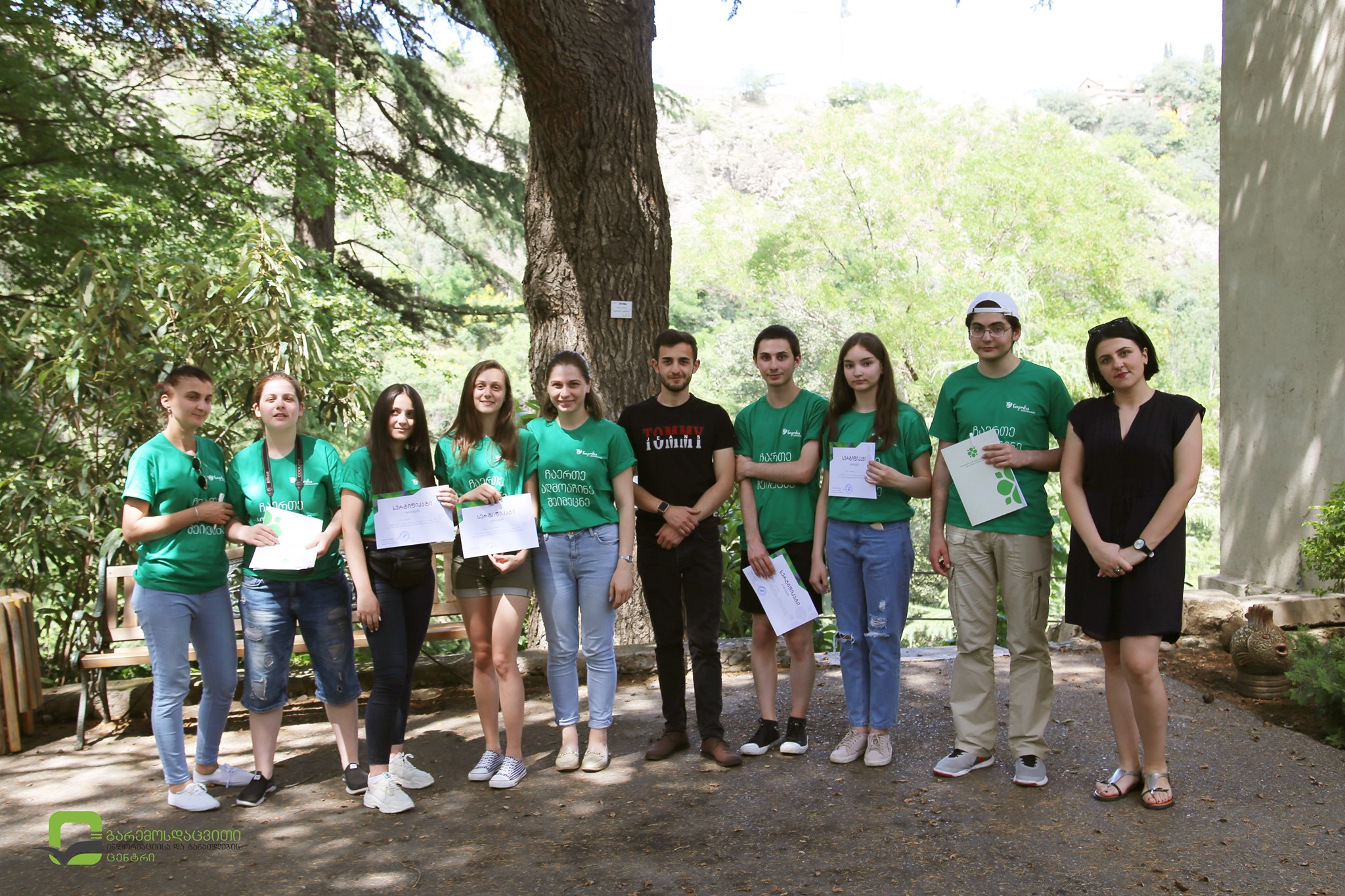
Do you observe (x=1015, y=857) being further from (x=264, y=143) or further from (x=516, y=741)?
(x=264, y=143)

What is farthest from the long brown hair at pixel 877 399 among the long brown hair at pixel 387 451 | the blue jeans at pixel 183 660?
the blue jeans at pixel 183 660

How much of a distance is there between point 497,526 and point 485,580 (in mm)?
262

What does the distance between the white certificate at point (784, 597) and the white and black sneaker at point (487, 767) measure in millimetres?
1371

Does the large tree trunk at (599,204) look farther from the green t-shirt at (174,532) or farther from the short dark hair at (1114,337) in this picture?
the short dark hair at (1114,337)

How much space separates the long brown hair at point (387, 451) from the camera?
4078mm

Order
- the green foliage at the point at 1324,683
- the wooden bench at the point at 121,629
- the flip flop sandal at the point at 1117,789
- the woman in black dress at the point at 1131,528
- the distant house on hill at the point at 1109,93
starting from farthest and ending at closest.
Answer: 1. the distant house on hill at the point at 1109,93
2. the wooden bench at the point at 121,629
3. the green foliage at the point at 1324,683
4. the flip flop sandal at the point at 1117,789
5. the woman in black dress at the point at 1131,528

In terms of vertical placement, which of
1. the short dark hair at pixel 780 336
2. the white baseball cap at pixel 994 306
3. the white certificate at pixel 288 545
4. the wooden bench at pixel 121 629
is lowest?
the wooden bench at pixel 121 629

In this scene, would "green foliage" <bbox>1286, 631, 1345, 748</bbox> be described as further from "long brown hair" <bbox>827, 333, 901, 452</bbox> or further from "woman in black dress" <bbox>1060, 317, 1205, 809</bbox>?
"long brown hair" <bbox>827, 333, 901, 452</bbox>

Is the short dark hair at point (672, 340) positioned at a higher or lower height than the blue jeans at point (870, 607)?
higher

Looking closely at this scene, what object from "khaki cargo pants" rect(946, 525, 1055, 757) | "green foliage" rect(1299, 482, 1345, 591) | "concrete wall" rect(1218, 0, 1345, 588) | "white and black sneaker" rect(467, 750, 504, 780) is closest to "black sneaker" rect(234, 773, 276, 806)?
"white and black sneaker" rect(467, 750, 504, 780)

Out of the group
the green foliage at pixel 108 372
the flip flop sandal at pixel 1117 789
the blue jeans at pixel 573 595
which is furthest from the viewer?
the green foliage at pixel 108 372

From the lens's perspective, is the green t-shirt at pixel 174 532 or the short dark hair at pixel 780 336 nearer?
the green t-shirt at pixel 174 532

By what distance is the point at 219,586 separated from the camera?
4215 millimetres

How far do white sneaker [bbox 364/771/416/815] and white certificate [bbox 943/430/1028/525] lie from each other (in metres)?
2.62
